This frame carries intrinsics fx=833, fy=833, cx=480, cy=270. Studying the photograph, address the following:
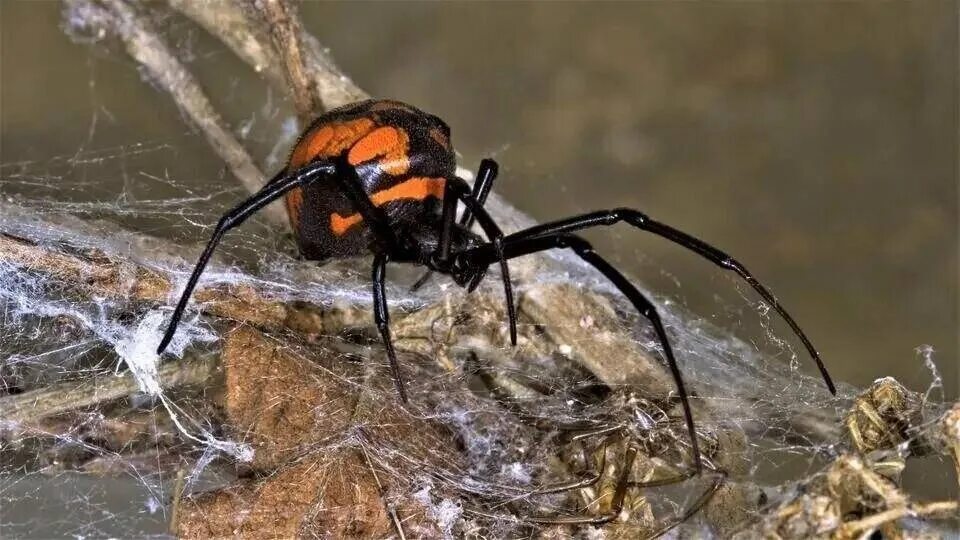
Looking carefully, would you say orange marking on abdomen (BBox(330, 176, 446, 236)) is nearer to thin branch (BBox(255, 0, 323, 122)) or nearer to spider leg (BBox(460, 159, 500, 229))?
spider leg (BBox(460, 159, 500, 229))

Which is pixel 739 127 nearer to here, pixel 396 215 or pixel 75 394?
pixel 396 215

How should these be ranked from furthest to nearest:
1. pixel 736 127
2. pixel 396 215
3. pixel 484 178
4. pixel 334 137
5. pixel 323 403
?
pixel 736 127, pixel 484 178, pixel 396 215, pixel 334 137, pixel 323 403

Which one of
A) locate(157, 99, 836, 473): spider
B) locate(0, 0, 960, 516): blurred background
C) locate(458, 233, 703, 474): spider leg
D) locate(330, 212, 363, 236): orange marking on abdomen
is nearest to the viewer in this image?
locate(458, 233, 703, 474): spider leg

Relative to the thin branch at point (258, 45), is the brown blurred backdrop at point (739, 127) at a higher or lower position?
higher

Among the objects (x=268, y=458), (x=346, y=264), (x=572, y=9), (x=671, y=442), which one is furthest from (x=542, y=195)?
(x=268, y=458)

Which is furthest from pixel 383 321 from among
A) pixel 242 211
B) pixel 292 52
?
pixel 292 52

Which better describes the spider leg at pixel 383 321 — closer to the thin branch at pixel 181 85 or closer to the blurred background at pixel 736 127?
the thin branch at pixel 181 85

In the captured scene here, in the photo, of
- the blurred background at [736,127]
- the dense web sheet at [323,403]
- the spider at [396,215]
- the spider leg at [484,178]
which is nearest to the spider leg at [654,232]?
the spider at [396,215]

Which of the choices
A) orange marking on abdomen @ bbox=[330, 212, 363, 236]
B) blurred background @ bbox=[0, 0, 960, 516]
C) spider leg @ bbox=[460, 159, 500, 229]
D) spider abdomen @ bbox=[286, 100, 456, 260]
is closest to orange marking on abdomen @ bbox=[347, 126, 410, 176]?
spider abdomen @ bbox=[286, 100, 456, 260]
